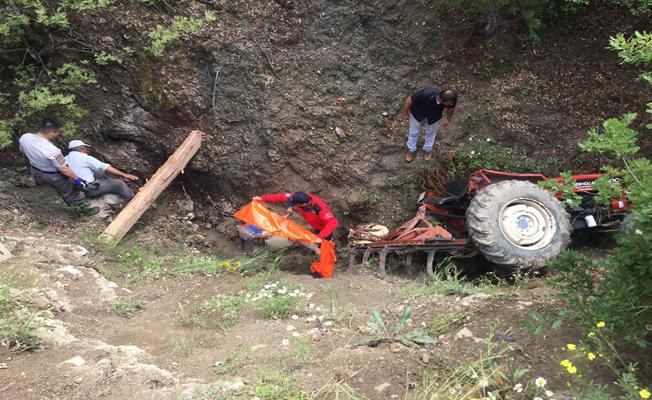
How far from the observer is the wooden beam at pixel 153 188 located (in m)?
6.02

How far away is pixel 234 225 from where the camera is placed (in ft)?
23.7

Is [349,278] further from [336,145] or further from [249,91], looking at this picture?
[249,91]

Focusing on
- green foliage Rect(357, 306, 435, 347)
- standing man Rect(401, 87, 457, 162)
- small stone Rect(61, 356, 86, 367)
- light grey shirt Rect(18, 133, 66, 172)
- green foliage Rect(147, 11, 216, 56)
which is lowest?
small stone Rect(61, 356, 86, 367)

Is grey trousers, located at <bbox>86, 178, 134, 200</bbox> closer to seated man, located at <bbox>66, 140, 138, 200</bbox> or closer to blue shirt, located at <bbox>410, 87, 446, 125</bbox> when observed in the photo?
seated man, located at <bbox>66, 140, 138, 200</bbox>

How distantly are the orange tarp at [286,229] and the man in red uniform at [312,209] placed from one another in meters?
0.18

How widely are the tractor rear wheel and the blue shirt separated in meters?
1.65

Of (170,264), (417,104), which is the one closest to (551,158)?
(417,104)

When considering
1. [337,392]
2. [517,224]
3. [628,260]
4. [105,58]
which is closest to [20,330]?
[337,392]

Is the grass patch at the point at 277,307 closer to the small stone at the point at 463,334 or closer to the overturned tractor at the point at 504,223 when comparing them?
the small stone at the point at 463,334

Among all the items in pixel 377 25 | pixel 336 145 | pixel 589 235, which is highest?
pixel 377 25

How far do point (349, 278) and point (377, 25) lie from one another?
4.22m

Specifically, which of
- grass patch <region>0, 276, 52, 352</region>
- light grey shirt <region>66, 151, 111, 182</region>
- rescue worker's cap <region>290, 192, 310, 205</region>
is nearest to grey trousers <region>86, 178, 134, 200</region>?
light grey shirt <region>66, 151, 111, 182</region>

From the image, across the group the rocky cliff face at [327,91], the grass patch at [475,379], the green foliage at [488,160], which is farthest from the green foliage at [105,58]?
the grass patch at [475,379]

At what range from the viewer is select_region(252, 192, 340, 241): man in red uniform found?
6.49 m
